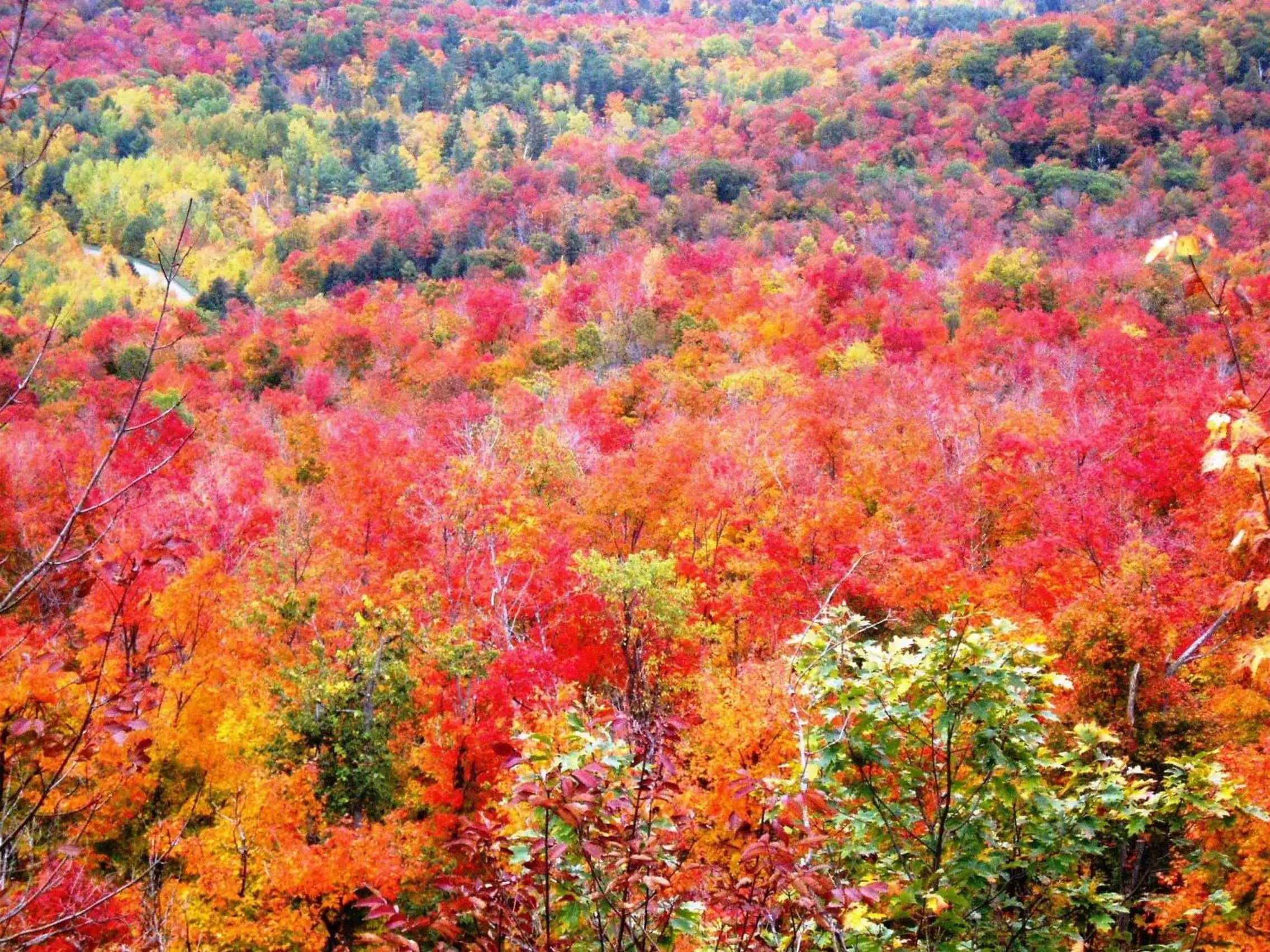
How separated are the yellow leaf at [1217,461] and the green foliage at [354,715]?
664 inches

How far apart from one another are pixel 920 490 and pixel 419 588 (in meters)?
16.4

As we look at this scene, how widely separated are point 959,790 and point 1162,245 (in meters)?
4.11

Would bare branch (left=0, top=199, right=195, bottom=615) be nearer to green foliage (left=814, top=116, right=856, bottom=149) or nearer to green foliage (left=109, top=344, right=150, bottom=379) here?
green foliage (left=109, top=344, right=150, bottom=379)

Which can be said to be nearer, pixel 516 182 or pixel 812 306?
pixel 812 306

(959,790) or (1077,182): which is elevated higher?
(959,790)

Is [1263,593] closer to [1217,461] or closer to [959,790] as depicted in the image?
[1217,461]

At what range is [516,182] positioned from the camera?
3750 inches

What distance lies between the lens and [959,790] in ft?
19.8

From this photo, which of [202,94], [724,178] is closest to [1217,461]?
[724,178]

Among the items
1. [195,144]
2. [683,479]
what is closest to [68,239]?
[195,144]

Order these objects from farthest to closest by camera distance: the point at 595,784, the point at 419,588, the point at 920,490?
the point at 920,490 → the point at 419,588 → the point at 595,784

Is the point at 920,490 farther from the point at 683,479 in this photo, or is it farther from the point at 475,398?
the point at 475,398

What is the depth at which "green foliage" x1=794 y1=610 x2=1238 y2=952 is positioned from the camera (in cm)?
544

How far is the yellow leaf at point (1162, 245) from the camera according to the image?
3148 mm
